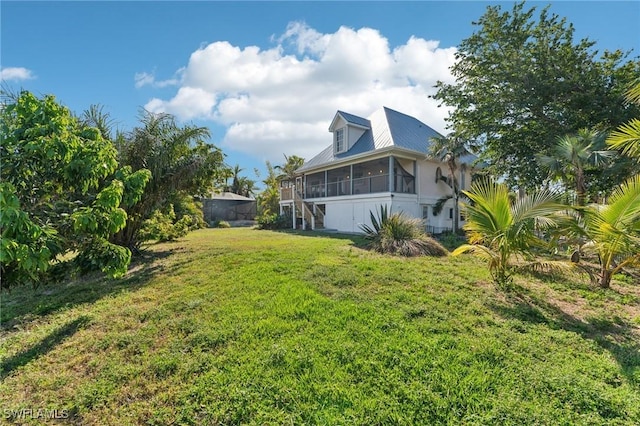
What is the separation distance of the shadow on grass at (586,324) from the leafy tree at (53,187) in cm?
621

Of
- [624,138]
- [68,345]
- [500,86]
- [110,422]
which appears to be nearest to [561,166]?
[500,86]

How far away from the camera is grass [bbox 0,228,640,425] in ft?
9.69

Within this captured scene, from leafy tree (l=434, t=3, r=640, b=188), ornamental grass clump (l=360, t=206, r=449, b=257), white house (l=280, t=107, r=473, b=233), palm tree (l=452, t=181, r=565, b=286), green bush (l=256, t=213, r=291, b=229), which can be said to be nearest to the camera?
palm tree (l=452, t=181, r=565, b=286)

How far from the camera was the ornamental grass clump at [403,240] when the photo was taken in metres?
9.48

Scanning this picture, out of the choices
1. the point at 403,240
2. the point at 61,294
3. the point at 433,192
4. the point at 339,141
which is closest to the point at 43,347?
the point at 61,294

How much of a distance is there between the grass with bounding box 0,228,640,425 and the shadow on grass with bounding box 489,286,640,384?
0.03 metres

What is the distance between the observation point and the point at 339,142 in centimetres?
2033

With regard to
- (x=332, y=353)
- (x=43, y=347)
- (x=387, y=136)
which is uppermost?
(x=387, y=136)

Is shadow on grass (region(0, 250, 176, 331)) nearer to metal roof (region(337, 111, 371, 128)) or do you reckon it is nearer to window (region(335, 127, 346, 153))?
window (region(335, 127, 346, 153))

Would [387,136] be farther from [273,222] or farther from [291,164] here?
[291,164]

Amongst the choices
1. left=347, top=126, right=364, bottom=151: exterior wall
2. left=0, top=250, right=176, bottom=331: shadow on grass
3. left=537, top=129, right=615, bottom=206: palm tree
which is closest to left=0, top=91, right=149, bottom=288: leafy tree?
left=0, top=250, right=176, bottom=331: shadow on grass

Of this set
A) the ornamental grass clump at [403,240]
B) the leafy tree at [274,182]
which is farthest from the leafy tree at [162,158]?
the leafy tree at [274,182]

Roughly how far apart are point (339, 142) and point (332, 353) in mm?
17892

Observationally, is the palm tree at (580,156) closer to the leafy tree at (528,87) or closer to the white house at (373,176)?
the leafy tree at (528,87)
